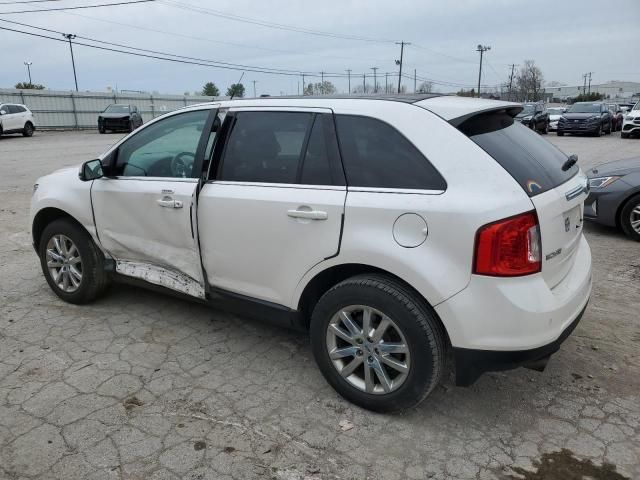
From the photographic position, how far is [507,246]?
2.48m

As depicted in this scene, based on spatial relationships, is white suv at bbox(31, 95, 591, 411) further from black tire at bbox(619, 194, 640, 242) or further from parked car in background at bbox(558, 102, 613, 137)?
parked car in background at bbox(558, 102, 613, 137)

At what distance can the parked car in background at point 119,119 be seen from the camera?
91.9 feet

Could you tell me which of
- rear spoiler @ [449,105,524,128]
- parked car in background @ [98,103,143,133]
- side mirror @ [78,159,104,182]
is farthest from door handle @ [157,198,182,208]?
parked car in background @ [98,103,143,133]

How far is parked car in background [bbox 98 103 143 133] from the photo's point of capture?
28.0m

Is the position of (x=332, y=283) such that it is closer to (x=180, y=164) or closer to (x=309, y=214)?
(x=309, y=214)

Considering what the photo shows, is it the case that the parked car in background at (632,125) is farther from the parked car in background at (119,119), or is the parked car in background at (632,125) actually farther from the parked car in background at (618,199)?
the parked car in background at (119,119)

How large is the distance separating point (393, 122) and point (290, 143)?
682 millimetres

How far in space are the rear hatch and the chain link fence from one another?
30333 millimetres

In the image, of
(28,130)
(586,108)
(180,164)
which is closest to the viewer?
(180,164)

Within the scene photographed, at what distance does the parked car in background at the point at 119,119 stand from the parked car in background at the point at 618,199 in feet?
83.4

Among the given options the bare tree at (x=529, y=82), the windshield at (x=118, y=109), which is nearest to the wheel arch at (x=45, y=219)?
the windshield at (x=118, y=109)

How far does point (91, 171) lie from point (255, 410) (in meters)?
2.29

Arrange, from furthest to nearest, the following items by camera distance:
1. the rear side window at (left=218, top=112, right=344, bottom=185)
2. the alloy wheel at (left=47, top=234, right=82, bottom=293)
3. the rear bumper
→ the alloy wheel at (left=47, top=234, right=82, bottom=293) → the rear side window at (left=218, top=112, right=344, bottom=185) → the rear bumper

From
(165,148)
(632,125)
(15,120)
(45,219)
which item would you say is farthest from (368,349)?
(15,120)
